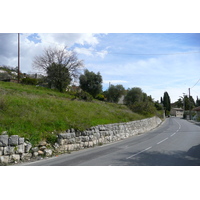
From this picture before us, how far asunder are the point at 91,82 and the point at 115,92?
14561 millimetres

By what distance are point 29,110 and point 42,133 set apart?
8.93 ft

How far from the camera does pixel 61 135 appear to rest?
1109 cm

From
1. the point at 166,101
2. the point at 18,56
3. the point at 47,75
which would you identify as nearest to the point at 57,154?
the point at 18,56

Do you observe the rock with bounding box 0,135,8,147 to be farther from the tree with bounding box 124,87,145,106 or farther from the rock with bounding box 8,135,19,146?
the tree with bounding box 124,87,145,106

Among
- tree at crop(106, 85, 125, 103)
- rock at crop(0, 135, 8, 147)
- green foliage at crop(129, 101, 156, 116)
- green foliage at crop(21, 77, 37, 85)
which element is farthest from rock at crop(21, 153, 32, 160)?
tree at crop(106, 85, 125, 103)

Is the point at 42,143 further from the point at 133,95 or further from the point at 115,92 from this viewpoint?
the point at 115,92

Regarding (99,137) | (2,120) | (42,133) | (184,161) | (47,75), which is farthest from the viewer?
(47,75)

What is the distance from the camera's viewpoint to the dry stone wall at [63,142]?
27.8 feet

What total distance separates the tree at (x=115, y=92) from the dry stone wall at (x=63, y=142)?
41.4 m

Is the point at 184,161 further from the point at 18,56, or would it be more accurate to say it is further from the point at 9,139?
the point at 18,56

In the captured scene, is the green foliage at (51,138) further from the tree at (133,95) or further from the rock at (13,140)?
the tree at (133,95)

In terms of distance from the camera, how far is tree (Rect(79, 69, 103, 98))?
156ft

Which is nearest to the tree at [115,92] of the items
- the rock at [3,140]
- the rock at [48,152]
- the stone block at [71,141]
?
the stone block at [71,141]

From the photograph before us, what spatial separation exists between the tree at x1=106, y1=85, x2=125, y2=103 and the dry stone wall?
136 feet
